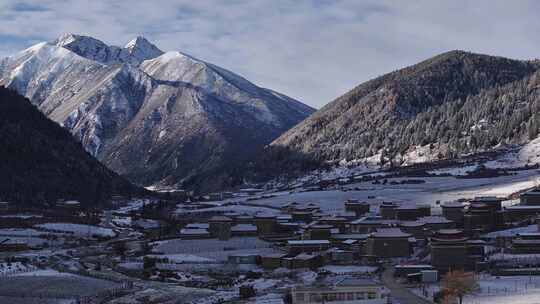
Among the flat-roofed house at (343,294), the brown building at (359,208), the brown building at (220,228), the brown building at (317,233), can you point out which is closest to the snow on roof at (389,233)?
the brown building at (317,233)

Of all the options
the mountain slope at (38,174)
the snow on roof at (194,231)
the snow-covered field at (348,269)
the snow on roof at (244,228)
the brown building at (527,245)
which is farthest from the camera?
the mountain slope at (38,174)

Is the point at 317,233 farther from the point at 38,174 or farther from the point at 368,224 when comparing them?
the point at 38,174

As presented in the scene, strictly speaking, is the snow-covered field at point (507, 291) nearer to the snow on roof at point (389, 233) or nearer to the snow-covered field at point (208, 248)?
the snow on roof at point (389, 233)

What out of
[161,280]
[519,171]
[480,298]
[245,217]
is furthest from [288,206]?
[480,298]

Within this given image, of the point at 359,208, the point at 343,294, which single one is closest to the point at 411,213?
the point at 359,208

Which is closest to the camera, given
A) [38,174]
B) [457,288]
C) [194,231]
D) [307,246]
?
[457,288]

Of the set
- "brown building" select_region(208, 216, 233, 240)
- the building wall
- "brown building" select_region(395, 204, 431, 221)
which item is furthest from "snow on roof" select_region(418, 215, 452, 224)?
"brown building" select_region(208, 216, 233, 240)
